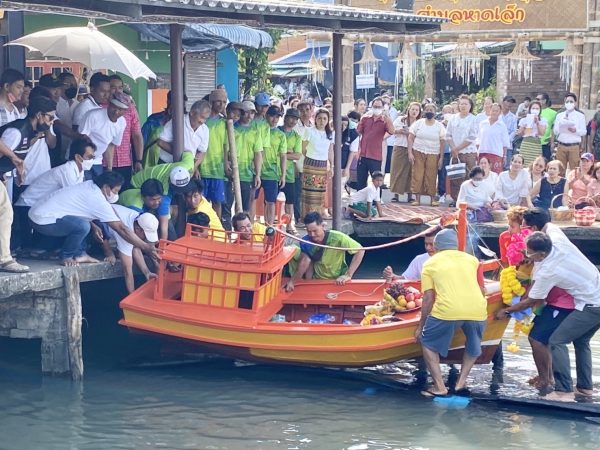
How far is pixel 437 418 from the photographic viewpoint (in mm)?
9781

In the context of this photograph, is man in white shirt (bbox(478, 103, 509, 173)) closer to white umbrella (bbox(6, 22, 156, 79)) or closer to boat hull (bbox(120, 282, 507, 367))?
white umbrella (bbox(6, 22, 156, 79))

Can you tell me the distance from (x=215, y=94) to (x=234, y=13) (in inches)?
48.4

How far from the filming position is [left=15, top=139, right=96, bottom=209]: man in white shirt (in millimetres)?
11008

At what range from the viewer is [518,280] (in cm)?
1020

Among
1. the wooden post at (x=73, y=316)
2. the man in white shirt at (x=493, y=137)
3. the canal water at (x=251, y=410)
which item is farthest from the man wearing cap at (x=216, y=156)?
the man in white shirt at (x=493, y=137)

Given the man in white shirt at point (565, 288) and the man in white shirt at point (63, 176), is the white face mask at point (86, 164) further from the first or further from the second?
the man in white shirt at point (565, 288)

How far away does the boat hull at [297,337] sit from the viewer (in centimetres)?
1032

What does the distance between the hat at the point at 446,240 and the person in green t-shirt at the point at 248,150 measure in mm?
3659

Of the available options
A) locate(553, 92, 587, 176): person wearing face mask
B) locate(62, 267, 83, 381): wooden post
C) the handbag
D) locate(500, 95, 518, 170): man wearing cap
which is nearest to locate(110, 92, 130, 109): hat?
locate(62, 267, 83, 381): wooden post

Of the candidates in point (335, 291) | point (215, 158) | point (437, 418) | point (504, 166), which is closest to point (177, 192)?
point (215, 158)

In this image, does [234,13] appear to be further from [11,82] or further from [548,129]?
[548,129]

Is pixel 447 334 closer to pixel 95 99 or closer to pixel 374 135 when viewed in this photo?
pixel 95 99

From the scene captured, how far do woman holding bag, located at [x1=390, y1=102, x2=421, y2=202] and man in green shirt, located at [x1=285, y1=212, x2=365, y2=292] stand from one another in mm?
5559

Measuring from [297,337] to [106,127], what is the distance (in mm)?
3004
